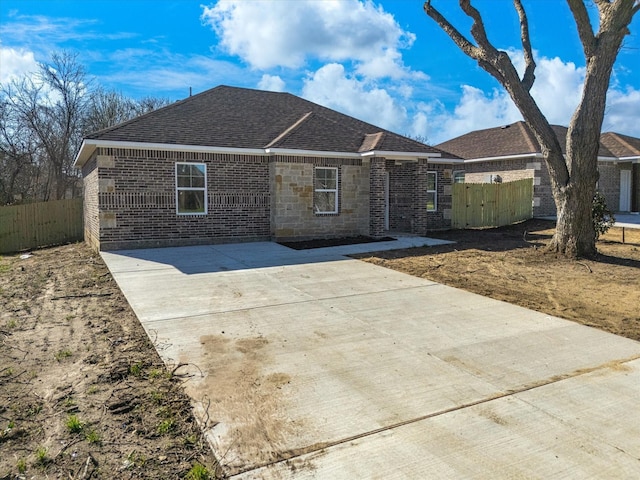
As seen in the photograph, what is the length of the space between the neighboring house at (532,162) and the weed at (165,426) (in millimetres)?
20744

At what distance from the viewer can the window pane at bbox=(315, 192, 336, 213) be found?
15.5 metres

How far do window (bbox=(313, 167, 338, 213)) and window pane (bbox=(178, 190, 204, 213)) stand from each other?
3688 mm

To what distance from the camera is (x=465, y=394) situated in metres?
4.15

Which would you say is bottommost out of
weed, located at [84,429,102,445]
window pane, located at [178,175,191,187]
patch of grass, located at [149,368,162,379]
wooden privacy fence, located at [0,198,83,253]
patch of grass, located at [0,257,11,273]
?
weed, located at [84,429,102,445]

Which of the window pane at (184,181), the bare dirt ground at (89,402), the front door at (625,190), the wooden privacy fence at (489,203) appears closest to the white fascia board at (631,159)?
the front door at (625,190)

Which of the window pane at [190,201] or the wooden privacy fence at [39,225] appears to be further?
the wooden privacy fence at [39,225]

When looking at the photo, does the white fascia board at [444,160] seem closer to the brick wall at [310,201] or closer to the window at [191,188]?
the brick wall at [310,201]

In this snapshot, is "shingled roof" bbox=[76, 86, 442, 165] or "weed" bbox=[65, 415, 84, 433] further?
"shingled roof" bbox=[76, 86, 442, 165]

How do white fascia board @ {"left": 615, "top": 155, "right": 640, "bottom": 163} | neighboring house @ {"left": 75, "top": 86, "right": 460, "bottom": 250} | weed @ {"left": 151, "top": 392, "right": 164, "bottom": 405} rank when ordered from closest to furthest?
weed @ {"left": 151, "top": 392, "right": 164, "bottom": 405}
neighboring house @ {"left": 75, "top": 86, "right": 460, "bottom": 250}
white fascia board @ {"left": 615, "top": 155, "right": 640, "bottom": 163}

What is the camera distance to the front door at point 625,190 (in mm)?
25469

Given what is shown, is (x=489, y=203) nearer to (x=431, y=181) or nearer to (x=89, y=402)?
(x=431, y=181)

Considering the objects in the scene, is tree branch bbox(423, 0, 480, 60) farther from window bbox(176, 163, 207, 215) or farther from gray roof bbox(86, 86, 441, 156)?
window bbox(176, 163, 207, 215)

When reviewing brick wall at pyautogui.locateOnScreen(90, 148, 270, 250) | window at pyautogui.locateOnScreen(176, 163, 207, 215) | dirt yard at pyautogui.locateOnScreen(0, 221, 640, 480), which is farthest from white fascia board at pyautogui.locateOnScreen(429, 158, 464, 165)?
window at pyautogui.locateOnScreen(176, 163, 207, 215)

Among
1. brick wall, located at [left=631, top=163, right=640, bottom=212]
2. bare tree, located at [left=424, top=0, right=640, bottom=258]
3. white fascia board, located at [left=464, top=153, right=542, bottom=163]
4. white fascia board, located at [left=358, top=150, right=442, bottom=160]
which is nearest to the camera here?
bare tree, located at [left=424, top=0, right=640, bottom=258]
